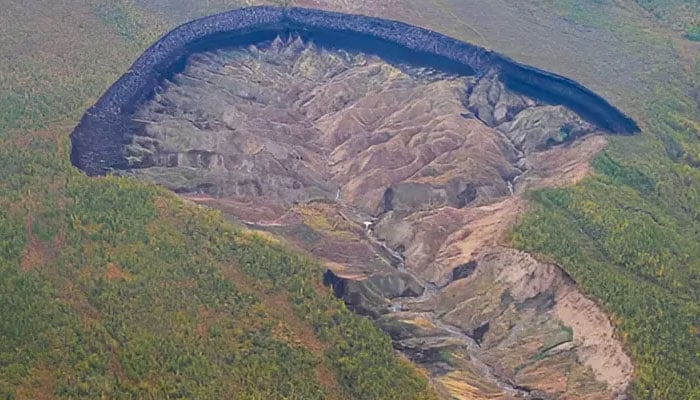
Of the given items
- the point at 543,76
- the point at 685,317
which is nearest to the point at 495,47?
the point at 543,76

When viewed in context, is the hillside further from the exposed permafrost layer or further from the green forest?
the exposed permafrost layer

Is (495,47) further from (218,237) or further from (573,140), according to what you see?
(218,237)

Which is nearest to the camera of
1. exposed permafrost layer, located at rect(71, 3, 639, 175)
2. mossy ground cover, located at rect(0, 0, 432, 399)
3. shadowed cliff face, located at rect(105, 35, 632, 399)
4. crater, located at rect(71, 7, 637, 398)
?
mossy ground cover, located at rect(0, 0, 432, 399)

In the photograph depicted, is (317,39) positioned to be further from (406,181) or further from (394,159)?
(406,181)

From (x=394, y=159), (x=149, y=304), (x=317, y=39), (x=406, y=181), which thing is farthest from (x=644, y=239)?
(x=317, y=39)

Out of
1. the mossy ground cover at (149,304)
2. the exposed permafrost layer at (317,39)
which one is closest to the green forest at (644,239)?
the exposed permafrost layer at (317,39)

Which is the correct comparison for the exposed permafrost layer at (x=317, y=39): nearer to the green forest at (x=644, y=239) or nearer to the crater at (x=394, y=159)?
the crater at (x=394, y=159)

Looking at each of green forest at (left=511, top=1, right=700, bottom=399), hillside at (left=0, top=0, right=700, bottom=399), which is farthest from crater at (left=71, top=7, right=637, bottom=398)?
green forest at (left=511, top=1, right=700, bottom=399)
